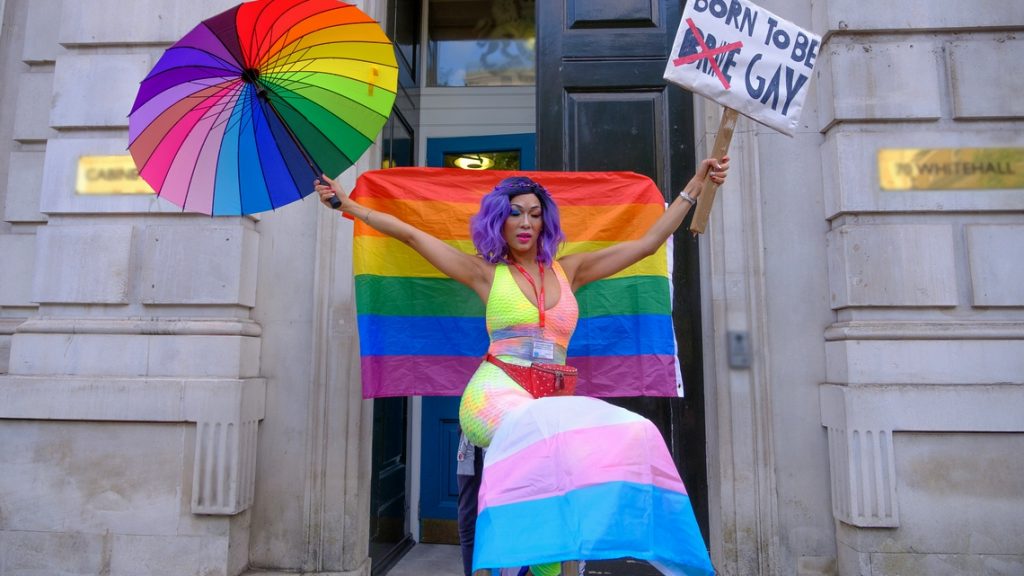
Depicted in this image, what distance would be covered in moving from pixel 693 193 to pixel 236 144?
221cm

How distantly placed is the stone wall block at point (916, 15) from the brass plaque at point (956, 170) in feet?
2.73

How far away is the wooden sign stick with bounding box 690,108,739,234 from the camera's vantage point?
3.21 m

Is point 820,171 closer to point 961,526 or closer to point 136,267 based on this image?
point 961,526

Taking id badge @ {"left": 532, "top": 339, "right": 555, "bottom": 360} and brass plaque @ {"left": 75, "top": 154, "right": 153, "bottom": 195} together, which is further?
brass plaque @ {"left": 75, "top": 154, "right": 153, "bottom": 195}

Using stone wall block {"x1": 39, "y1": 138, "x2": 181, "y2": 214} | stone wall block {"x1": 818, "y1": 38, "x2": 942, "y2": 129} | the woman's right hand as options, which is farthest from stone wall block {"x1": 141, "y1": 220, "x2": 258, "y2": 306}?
stone wall block {"x1": 818, "y1": 38, "x2": 942, "y2": 129}

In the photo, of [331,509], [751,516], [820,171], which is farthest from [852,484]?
[331,509]

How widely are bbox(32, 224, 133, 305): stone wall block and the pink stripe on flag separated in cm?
328

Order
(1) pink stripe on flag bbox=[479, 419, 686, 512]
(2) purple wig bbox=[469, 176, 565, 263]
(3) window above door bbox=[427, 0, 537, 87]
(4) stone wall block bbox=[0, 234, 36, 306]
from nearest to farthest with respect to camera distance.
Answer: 1. (1) pink stripe on flag bbox=[479, 419, 686, 512]
2. (2) purple wig bbox=[469, 176, 565, 263]
3. (4) stone wall block bbox=[0, 234, 36, 306]
4. (3) window above door bbox=[427, 0, 537, 87]

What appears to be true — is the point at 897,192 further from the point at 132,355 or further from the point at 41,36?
the point at 41,36

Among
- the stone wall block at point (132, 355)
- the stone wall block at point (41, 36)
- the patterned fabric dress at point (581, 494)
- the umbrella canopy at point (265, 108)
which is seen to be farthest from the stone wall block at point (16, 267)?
the patterned fabric dress at point (581, 494)

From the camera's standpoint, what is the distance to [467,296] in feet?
13.3

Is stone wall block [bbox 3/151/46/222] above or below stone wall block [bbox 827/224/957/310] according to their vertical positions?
above

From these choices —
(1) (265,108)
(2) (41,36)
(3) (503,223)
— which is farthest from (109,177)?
(3) (503,223)

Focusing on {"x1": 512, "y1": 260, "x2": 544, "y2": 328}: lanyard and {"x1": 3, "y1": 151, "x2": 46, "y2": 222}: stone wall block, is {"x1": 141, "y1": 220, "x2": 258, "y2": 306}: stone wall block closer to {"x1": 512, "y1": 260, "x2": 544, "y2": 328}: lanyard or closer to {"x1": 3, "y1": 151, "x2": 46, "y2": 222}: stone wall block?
{"x1": 3, "y1": 151, "x2": 46, "y2": 222}: stone wall block
